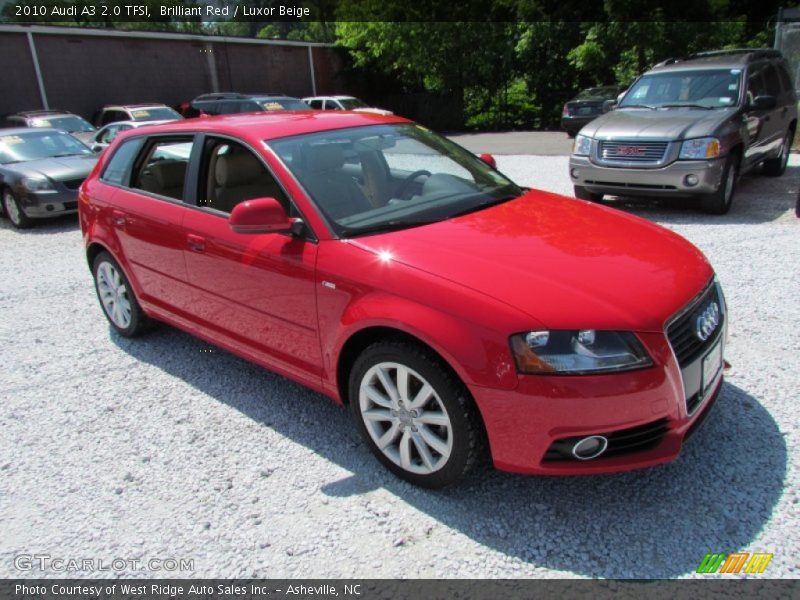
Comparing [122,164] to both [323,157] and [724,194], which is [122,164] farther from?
[724,194]

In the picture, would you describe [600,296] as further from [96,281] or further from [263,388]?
[96,281]

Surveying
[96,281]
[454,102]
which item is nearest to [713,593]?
[96,281]

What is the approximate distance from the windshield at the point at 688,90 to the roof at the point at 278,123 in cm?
553

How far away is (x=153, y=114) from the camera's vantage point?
15.8 metres

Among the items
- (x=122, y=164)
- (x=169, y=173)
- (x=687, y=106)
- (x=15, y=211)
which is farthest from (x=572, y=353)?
(x=15, y=211)

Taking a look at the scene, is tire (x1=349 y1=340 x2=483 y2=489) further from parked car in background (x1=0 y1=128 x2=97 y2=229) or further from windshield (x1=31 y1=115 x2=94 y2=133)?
windshield (x1=31 y1=115 x2=94 y2=133)

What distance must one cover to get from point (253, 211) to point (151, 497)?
4.74 ft

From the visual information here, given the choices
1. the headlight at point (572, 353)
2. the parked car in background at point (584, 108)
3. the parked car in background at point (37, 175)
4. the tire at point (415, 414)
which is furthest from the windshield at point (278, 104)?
the headlight at point (572, 353)

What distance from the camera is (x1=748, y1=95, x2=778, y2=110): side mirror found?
7.84 metres

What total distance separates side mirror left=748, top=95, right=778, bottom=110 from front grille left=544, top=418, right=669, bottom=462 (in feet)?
23.1

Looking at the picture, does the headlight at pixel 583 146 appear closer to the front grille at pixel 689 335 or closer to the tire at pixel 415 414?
the front grille at pixel 689 335

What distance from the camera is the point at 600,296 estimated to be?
2.46 m

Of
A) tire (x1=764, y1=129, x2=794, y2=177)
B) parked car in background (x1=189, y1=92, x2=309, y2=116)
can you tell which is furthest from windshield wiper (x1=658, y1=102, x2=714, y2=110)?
parked car in background (x1=189, y1=92, x2=309, y2=116)

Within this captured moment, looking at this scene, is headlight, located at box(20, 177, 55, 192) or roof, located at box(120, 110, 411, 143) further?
headlight, located at box(20, 177, 55, 192)
